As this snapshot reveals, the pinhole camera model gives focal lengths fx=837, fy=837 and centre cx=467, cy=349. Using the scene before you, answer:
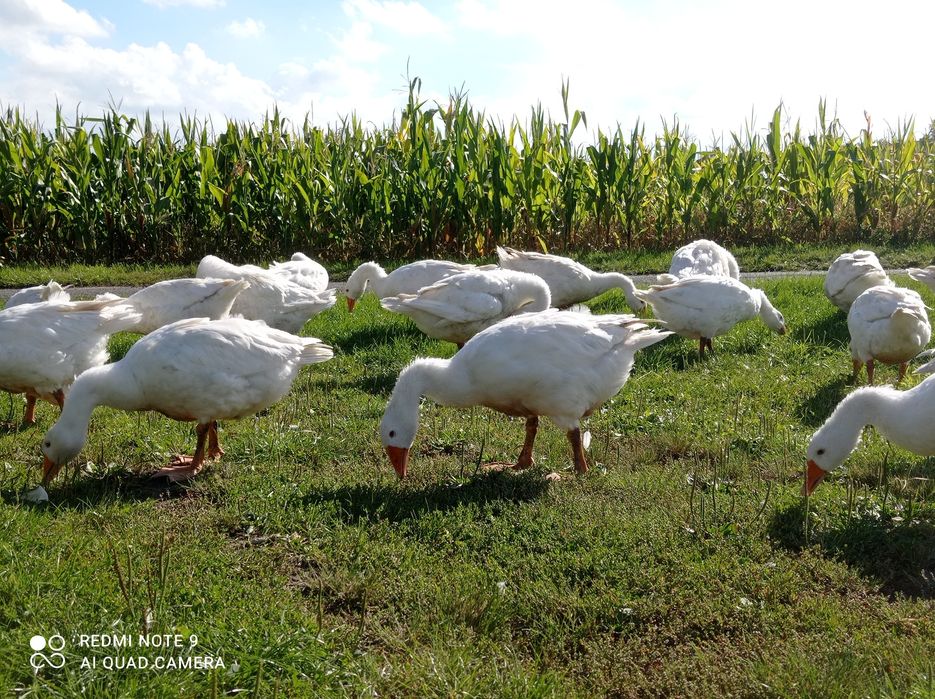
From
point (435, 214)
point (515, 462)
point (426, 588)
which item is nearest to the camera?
point (426, 588)

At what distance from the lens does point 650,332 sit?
19.4 ft

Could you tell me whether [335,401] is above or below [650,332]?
below

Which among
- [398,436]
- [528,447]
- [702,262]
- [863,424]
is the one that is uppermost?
[702,262]

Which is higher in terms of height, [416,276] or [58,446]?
[416,276]

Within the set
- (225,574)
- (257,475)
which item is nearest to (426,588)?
(225,574)

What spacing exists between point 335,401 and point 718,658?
170 inches

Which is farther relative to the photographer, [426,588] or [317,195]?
[317,195]

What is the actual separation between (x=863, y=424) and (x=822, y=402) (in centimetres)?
201

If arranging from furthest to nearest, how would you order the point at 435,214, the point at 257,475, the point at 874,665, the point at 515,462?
1. the point at 435,214
2. the point at 515,462
3. the point at 257,475
4. the point at 874,665

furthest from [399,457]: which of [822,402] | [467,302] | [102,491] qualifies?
[822,402]

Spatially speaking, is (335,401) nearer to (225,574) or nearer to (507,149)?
(225,574)

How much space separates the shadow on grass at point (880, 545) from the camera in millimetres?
4059

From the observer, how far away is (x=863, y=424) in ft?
16.2

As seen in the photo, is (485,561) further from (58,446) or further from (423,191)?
(423,191)
